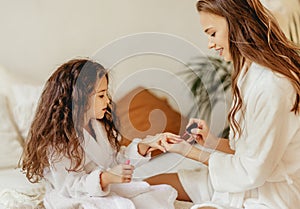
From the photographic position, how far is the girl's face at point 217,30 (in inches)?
37.7

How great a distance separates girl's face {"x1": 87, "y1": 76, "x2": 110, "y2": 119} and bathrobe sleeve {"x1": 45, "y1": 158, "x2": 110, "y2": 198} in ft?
0.33

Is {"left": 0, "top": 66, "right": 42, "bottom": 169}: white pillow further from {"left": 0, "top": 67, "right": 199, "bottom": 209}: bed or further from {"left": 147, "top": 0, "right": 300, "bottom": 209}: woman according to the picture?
{"left": 147, "top": 0, "right": 300, "bottom": 209}: woman

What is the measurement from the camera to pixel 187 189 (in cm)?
115

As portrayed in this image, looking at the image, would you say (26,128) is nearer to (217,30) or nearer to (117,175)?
(117,175)

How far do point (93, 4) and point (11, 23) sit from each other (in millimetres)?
214

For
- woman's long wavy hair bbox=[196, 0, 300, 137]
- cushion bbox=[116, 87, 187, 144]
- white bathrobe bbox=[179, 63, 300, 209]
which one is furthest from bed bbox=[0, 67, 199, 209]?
woman's long wavy hair bbox=[196, 0, 300, 137]

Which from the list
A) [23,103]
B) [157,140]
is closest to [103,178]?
[157,140]

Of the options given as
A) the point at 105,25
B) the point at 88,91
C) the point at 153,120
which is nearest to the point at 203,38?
the point at 105,25

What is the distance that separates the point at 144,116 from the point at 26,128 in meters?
0.32

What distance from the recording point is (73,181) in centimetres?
100

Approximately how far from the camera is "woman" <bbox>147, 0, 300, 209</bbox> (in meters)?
0.94

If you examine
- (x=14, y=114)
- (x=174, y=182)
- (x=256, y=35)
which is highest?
(x=256, y=35)

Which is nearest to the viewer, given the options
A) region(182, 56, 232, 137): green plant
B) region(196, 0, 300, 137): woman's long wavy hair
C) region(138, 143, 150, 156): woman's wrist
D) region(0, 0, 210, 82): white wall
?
region(196, 0, 300, 137): woman's long wavy hair

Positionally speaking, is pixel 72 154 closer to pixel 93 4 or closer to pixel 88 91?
pixel 88 91
